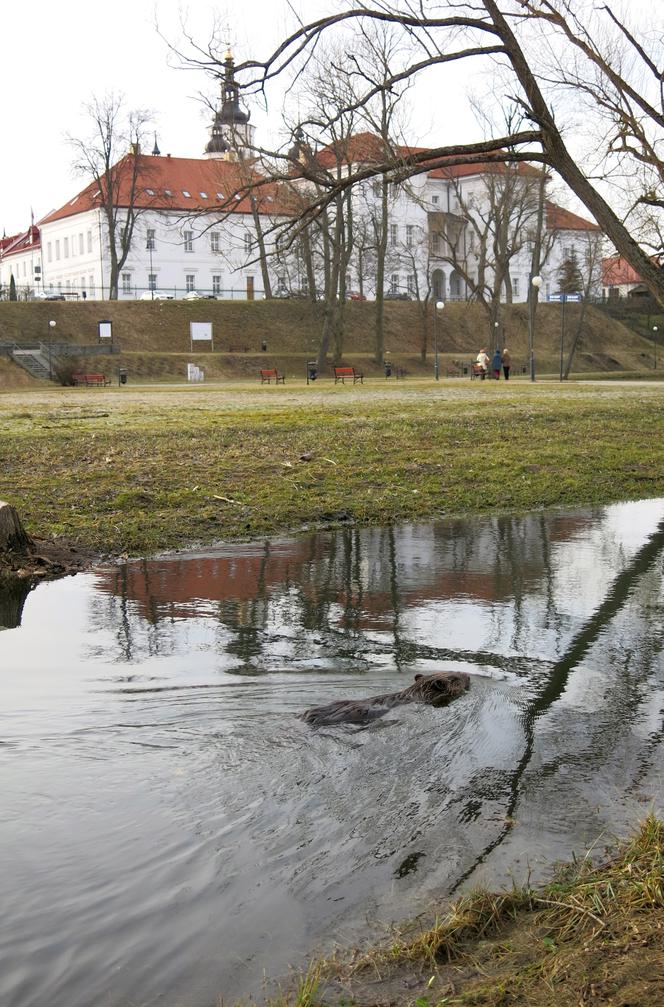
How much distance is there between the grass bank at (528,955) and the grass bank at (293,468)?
7.51 meters

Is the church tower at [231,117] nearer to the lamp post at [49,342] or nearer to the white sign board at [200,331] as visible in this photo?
the lamp post at [49,342]

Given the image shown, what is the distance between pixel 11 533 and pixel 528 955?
7439mm

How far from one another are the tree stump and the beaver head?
4.89 m

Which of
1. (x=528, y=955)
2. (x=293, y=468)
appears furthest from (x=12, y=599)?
→ (x=528, y=955)

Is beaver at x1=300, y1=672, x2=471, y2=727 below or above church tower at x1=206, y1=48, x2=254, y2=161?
below

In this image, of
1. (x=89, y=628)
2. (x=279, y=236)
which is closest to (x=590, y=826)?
(x=89, y=628)

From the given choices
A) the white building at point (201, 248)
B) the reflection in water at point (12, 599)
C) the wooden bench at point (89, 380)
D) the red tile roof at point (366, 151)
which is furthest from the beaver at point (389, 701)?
the white building at point (201, 248)

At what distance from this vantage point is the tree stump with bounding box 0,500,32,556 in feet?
31.3

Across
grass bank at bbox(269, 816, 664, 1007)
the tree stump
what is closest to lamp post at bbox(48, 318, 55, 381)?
the tree stump

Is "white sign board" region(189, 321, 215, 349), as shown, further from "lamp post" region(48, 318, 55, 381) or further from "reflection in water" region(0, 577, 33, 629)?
"reflection in water" region(0, 577, 33, 629)

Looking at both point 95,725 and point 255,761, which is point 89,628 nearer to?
point 95,725

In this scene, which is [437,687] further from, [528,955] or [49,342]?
[49,342]

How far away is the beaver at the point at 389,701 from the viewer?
18.7ft

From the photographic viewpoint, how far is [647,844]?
386cm
